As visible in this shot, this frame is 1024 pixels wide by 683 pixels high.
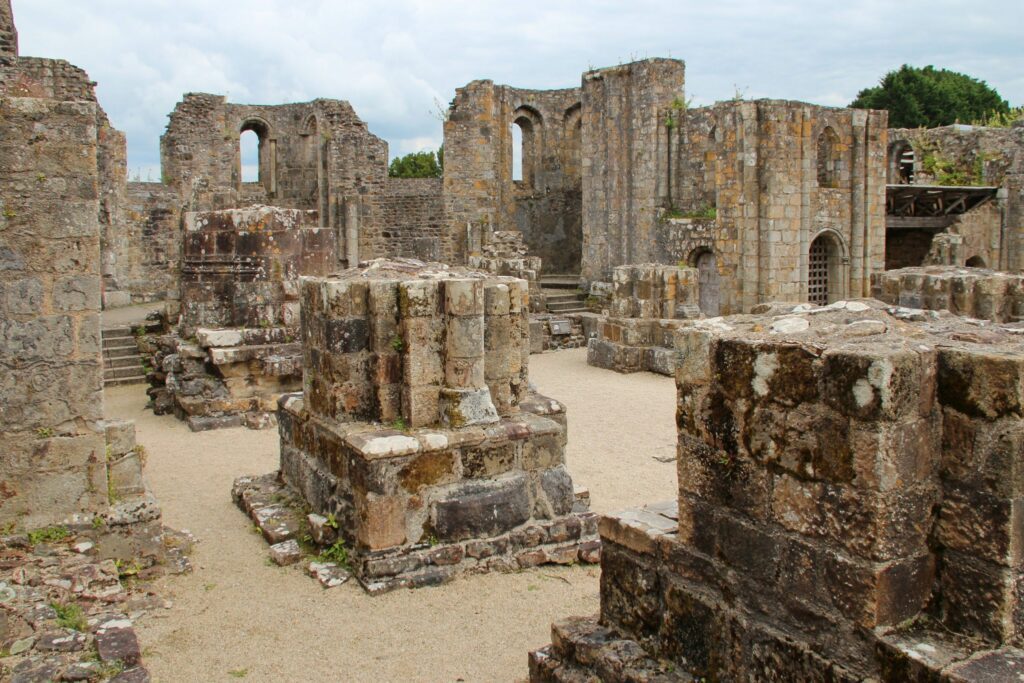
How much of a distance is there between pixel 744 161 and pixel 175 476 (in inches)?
536

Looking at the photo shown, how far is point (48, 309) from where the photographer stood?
4.85 metres

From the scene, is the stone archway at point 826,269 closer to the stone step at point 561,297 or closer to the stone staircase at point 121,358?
the stone step at point 561,297

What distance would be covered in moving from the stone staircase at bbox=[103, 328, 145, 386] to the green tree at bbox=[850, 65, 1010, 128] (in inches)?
1482

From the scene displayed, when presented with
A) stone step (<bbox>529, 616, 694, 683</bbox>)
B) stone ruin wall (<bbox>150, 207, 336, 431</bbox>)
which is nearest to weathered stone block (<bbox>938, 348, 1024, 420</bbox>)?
stone step (<bbox>529, 616, 694, 683</bbox>)

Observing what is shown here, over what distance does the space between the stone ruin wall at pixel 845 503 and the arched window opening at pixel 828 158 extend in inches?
684

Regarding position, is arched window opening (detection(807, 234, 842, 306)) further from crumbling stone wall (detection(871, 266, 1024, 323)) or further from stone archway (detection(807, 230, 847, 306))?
crumbling stone wall (detection(871, 266, 1024, 323))

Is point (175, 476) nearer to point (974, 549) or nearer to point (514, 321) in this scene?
point (514, 321)

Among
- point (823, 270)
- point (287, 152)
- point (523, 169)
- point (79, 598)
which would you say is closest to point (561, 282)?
point (523, 169)

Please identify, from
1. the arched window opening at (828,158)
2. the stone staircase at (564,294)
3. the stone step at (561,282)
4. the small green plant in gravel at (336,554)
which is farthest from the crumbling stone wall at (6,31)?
the arched window opening at (828,158)

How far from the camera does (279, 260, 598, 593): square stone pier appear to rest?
5.36m

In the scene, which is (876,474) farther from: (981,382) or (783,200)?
(783,200)

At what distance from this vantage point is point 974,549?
2463 millimetres

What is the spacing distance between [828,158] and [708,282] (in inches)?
145

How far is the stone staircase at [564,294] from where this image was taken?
1956 centimetres
